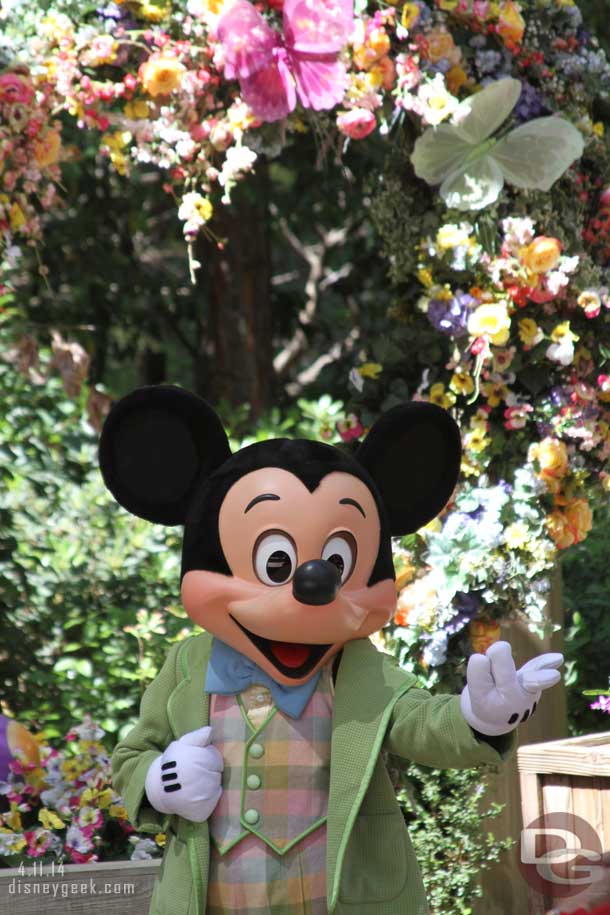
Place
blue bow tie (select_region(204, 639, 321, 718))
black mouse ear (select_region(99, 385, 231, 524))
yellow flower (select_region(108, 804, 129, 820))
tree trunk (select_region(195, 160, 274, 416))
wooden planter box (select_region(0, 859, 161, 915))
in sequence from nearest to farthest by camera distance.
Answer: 1. blue bow tie (select_region(204, 639, 321, 718))
2. black mouse ear (select_region(99, 385, 231, 524))
3. wooden planter box (select_region(0, 859, 161, 915))
4. yellow flower (select_region(108, 804, 129, 820))
5. tree trunk (select_region(195, 160, 274, 416))

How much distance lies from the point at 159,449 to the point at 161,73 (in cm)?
139

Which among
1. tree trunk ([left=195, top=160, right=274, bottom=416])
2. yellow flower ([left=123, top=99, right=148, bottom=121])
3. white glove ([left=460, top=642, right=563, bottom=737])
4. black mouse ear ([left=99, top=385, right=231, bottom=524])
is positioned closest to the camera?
white glove ([left=460, top=642, right=563, bottom=737])

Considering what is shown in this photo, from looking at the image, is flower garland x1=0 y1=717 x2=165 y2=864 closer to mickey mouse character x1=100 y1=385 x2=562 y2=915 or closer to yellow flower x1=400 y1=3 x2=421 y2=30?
mickey mouse character x1=100 y1=385 x2=562 y2=915

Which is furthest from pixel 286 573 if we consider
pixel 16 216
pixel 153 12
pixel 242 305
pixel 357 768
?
pixel 242 305

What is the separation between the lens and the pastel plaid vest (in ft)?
7.43

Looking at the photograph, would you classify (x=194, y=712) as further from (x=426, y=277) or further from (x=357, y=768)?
(x=426, y=277)

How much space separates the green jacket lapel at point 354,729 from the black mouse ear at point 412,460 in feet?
1.20

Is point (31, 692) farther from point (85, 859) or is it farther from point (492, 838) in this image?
point (492, 838)

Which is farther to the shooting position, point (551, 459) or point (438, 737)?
point (551, 459)

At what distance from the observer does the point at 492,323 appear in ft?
11.0

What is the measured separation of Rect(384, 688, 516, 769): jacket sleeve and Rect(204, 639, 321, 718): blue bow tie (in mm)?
180

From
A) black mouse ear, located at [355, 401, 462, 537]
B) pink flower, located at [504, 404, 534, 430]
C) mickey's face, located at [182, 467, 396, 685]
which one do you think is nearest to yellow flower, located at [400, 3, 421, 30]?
pink flower, located at [504, 404, 534, 430]

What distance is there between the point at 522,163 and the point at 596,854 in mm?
2025

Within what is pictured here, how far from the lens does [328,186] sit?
20.7ft
